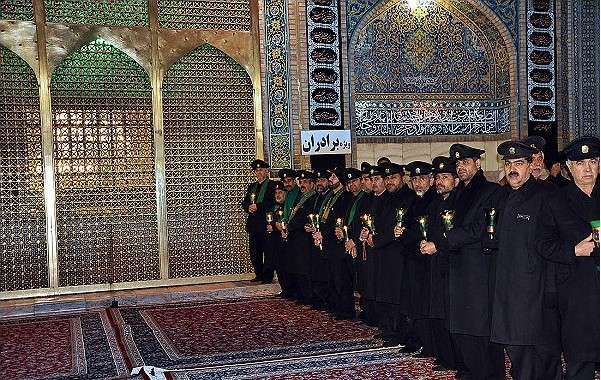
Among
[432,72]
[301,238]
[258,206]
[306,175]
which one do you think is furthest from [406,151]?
[301,238]

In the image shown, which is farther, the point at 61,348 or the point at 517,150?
the point at 61,348

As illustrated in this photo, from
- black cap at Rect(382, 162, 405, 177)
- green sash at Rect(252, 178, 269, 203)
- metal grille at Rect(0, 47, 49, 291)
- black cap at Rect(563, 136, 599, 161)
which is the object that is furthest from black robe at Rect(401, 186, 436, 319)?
metal grille at Rect(0, 47, 49, 291)

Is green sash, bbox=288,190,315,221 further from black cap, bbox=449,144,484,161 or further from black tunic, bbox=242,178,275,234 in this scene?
black cap, bbox=449,144,484,161

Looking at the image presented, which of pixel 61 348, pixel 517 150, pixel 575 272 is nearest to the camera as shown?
pixel 575 272

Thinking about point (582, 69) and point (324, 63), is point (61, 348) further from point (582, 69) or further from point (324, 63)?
point (582, 69)

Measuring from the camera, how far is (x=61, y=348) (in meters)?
5.80

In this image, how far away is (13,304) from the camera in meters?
7.93

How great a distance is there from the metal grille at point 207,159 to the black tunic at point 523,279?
5.98 meters

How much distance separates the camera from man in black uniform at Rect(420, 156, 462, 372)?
166 inches

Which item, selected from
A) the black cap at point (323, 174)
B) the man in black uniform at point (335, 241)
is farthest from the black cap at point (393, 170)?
the black cap at point (323, 174)

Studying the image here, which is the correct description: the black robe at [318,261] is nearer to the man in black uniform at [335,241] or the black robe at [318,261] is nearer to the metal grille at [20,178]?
the man in black uniform at [335,241]

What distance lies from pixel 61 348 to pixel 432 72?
6521mm

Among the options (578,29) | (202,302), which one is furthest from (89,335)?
(578,29)

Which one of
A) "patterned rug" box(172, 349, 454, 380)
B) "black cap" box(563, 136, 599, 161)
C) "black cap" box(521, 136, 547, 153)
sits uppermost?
"black cap" box(521, 136, 547, 153)
